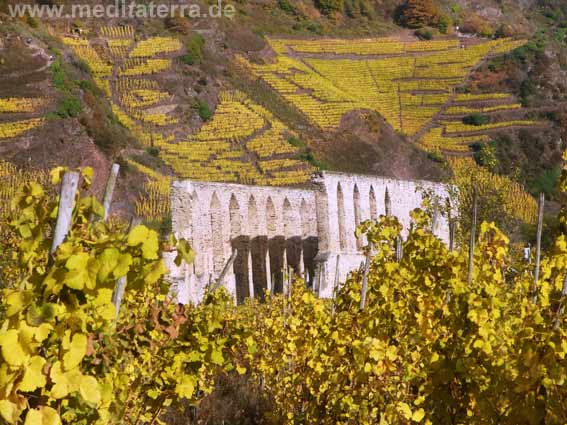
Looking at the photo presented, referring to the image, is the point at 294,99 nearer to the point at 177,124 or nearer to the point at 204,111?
the point at 204,111

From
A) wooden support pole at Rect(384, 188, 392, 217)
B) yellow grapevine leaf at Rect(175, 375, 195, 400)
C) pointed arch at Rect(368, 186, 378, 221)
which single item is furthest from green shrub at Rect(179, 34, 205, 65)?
yellow grapevine leaf at Rect(175, 375, 195, 400)

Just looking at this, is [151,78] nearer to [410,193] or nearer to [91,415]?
[410,193]

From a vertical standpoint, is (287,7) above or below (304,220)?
above

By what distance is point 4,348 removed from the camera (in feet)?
8.59

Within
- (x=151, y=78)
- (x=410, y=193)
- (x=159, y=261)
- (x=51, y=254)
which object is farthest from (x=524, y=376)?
(x=151, y=78)

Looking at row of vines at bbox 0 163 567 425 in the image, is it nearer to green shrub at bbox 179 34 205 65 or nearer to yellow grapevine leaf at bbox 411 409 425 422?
yellow grapevine leaf at bbox 411 409 425 422

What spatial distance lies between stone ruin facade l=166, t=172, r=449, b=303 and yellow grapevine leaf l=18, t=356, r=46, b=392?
55.4ft

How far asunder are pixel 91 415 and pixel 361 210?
23751 millimetres

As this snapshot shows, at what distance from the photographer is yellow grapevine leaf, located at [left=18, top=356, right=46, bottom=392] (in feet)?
8.94

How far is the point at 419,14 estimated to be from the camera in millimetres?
78938

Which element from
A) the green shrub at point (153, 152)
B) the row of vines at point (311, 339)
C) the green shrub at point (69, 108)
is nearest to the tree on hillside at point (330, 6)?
the green shrub at point (153, 152)

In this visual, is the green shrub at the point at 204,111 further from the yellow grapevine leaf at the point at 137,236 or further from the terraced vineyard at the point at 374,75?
the yellow grapevine leaf at the point at 137,236

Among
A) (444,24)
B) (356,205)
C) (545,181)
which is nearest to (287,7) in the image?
(444,24)

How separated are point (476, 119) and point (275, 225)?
1314 inches
